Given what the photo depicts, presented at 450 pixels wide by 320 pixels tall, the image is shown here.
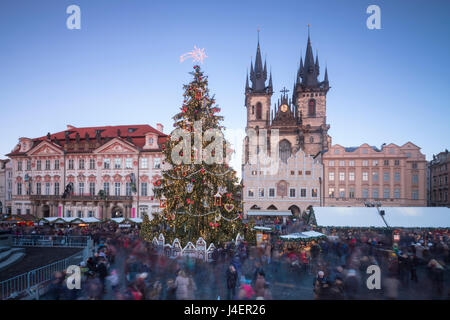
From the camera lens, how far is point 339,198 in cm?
3475

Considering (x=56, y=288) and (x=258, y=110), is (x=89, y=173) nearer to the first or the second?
(x=56, y=288)

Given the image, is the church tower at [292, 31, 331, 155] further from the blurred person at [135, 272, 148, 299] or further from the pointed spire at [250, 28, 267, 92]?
the blurred person at [135, 272, 148, 299]

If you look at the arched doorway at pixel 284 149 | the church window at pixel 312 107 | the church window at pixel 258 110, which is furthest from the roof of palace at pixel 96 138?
the church window at pixel 312 107

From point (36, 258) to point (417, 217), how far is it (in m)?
25.0

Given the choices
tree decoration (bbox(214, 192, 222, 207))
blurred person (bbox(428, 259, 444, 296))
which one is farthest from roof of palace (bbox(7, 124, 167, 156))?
blurred person (bbox(428, 259, 444, 296))

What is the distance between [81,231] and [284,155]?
3535cm

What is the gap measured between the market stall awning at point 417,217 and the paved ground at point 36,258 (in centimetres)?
2137

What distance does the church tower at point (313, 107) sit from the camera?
151ft

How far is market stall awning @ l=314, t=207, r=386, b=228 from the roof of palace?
67.0 feet

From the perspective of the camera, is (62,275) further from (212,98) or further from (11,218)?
(11,218)

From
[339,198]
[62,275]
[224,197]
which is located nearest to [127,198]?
[224,197]

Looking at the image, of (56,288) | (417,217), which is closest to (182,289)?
(56,288)

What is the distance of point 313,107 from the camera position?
49.1 m

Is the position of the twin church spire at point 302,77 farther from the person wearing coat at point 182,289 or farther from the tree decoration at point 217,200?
the person wearing coat at point 182,289
